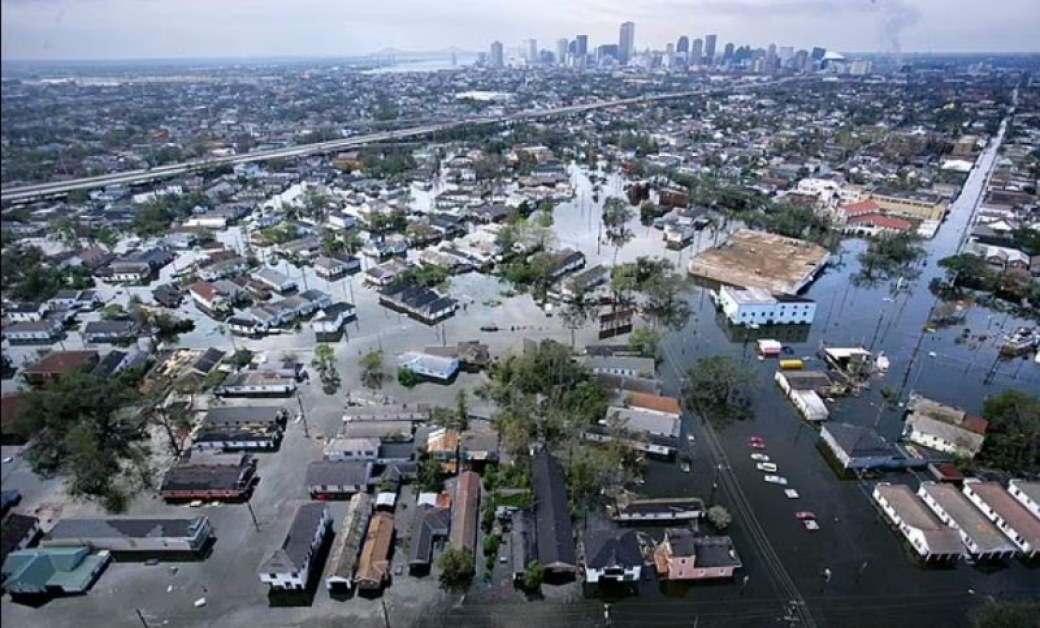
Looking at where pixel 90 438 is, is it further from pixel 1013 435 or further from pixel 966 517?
pixel 1013 435

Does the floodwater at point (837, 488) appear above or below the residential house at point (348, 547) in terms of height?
below

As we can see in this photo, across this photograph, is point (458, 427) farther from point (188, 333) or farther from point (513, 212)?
point (513, 212)

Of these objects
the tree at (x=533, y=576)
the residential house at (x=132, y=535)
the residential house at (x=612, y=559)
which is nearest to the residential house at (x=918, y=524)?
the residential house at (x=612, y=559)

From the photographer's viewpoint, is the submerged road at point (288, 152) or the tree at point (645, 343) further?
the submerged road at point (288, 152)

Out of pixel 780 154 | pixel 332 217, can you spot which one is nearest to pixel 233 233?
pixel 332 217

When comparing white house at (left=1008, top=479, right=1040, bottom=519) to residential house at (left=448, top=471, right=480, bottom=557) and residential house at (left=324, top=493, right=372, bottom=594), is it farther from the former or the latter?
residential house at (left=324, top=493, right=372, bottom=594)

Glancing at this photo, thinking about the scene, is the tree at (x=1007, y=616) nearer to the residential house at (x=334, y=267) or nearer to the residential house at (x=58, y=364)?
the residential house at (x=58, y=364)

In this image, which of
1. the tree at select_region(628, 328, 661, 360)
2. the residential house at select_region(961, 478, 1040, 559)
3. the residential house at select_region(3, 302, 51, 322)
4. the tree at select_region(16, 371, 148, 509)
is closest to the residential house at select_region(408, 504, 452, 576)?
the tree at select_region(16, 371, 148, 509)
